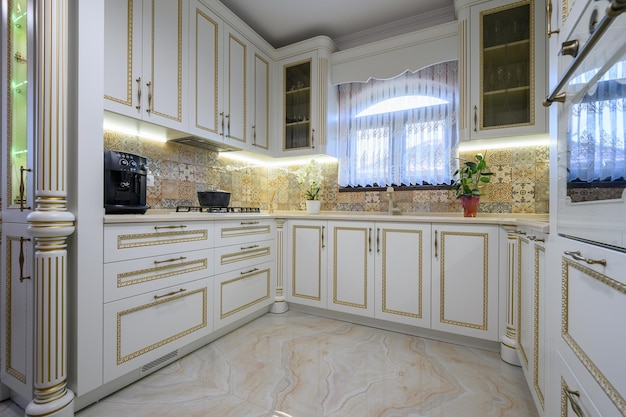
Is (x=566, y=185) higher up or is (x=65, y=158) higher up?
(x=65, y=158)

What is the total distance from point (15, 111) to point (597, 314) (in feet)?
7.62

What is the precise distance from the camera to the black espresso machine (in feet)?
5.29

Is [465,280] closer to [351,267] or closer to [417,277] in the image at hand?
[417,277]

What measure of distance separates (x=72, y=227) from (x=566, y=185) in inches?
73.2

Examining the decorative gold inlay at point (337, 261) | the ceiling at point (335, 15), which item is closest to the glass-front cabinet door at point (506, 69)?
the ceiling at point (335, 15)

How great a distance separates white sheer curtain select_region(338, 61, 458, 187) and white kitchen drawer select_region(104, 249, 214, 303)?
5.62ft

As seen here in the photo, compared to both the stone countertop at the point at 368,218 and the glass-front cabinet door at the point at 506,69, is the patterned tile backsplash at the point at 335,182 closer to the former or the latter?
the stone countertop at the point at 368,218

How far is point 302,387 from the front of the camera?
5.21 feet

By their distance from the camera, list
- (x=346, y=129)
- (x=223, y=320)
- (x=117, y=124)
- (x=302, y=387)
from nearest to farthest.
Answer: (x=302, y=387)
(x=117, y=124)
(x=223, y=320)
(x=346, y=129)

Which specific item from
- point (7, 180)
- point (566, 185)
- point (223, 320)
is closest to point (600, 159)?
point (566, 185)

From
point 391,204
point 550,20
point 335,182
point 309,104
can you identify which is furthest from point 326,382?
point 309,104

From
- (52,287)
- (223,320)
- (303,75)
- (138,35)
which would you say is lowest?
(223,320)

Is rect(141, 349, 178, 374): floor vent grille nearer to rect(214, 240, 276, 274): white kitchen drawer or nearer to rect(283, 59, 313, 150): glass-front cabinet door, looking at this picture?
rect(214, 240, 276, 274): white kitchen drawer

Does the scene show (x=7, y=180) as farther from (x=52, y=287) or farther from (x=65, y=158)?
(x=52, y=287)
